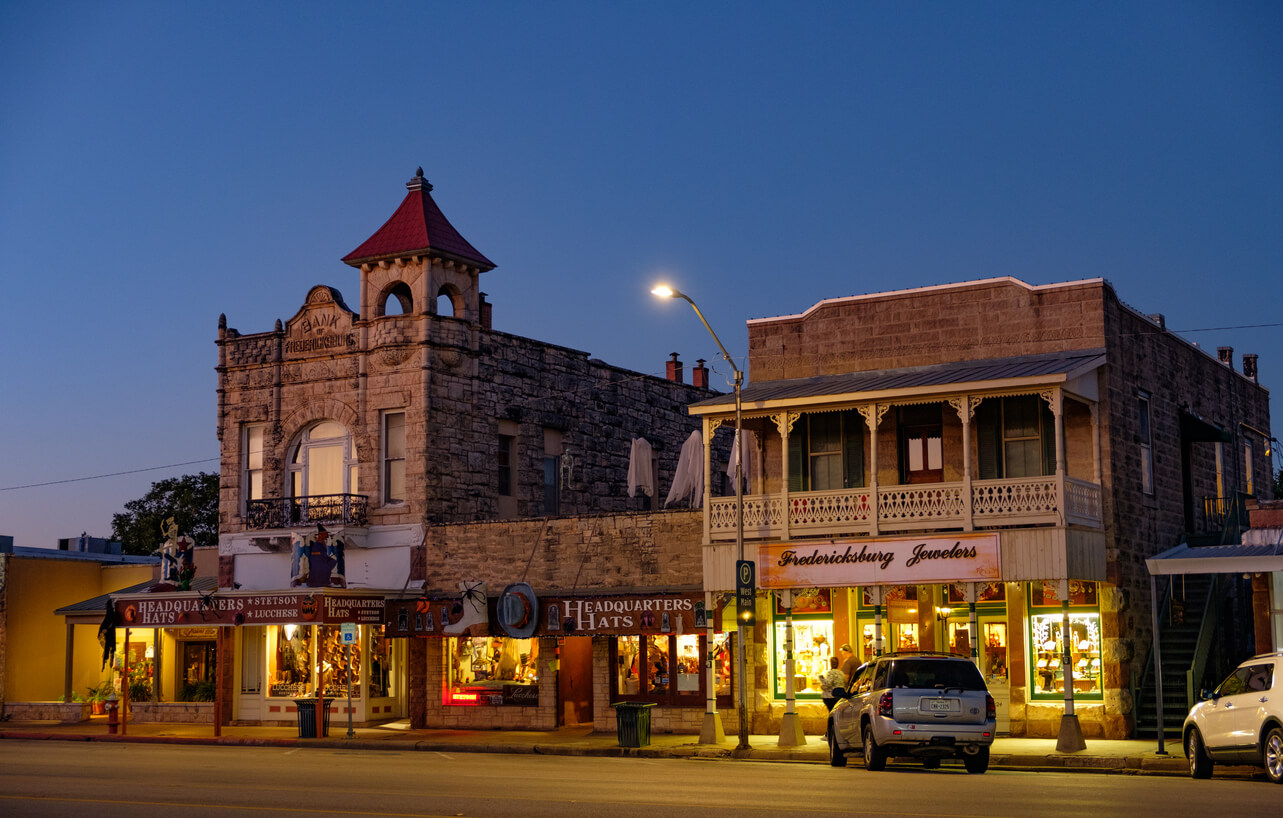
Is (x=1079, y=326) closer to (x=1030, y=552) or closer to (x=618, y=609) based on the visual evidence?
(x=1030, y=552)

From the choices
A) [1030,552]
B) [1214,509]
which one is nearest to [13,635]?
[1030,552]

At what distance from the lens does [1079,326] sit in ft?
93.9

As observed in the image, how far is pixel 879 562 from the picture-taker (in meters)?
27.9

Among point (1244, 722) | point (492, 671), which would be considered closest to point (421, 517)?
point (492, 671)

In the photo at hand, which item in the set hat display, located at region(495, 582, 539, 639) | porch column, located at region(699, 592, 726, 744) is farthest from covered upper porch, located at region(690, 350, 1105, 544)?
hat display, located at region(495, 582, 539, 639)

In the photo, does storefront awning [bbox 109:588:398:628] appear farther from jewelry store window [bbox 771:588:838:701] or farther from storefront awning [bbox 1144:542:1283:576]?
storefront awning [bbox 1144:542:1283:576]

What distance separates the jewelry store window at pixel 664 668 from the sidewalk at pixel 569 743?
3.39 feet

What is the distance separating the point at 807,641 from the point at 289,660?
45.0 feet

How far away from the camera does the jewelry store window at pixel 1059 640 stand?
27.9 meters

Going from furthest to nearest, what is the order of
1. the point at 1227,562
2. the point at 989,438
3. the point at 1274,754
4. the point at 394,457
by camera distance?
the point at 394,457 → the point at 989,438 → the point at 1227,562 → the point at 1274,754

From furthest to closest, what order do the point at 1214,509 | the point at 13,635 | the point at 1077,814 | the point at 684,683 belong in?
the point at 13,635
the point at 1214,509
the point at 684,683
the point at 1077,814

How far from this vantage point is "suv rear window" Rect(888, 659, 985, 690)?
21.2 metres

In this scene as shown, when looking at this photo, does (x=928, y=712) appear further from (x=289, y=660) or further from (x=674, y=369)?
(x=674, y=369)

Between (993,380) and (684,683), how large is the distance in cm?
973
